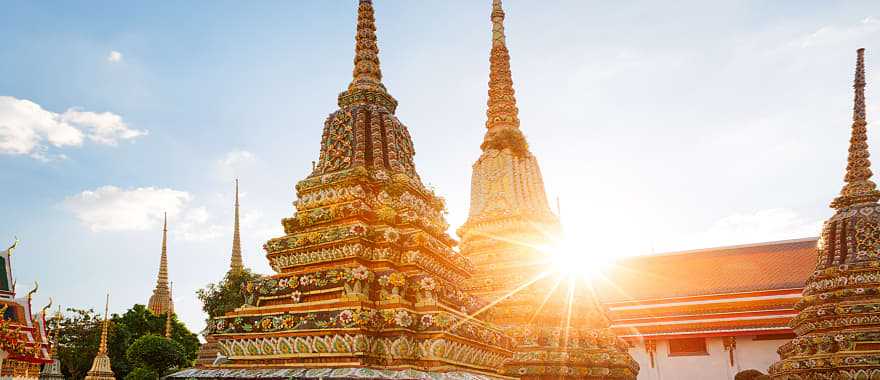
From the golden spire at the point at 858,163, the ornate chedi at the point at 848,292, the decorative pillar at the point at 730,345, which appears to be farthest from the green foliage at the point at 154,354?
the golden spire at the point at 858,163

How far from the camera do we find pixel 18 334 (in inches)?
621

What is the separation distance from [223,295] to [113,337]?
7.04 metres

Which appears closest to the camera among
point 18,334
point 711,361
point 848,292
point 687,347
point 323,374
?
point 323,374

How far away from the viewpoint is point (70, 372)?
Answer: 35125mm

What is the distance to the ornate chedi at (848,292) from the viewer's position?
12.1 metres

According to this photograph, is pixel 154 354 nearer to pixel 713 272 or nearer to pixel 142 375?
pixel 142 375

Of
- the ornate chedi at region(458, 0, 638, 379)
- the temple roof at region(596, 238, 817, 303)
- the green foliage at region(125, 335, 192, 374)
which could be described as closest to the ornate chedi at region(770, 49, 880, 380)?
the ornate chedi at region(458, 0, 638, 379)

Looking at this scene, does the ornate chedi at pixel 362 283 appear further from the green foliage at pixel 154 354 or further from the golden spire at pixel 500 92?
the green foliage at pixel 154 354

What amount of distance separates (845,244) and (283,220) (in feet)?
37.5

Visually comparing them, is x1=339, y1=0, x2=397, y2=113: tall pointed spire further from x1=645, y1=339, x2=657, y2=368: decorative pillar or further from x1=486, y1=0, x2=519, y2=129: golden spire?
x1=645, y1=339, x2=657, y2=368: decorative pillar

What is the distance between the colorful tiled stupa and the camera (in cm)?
1552

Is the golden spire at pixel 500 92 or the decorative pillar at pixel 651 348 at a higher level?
the golden spire at pixel 500 92

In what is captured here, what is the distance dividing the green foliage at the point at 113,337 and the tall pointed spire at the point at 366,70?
27.9m

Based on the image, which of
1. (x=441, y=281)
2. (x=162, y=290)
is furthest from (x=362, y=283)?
(x=162, y=290)
